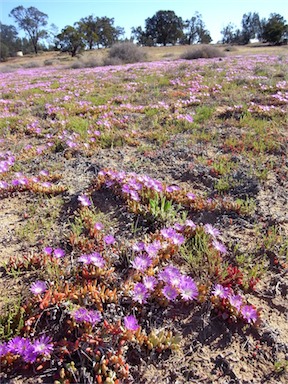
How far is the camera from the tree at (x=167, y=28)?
2948 inches

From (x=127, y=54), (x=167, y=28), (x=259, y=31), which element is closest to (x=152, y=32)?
(x=167, y=28)

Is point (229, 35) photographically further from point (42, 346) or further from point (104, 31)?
point (42, 346)

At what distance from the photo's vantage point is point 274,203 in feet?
11.6

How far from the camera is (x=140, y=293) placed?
2211mm

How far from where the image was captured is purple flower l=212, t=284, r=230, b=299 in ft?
7.38

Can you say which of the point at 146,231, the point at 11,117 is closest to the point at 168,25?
the point at 11,117

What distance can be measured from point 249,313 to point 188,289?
18.7 inches

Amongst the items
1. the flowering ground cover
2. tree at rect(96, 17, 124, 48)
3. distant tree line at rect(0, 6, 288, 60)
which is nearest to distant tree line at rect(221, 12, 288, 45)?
distant tree line at rect(0, 6, 288, 60)

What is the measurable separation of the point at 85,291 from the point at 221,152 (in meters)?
3.63

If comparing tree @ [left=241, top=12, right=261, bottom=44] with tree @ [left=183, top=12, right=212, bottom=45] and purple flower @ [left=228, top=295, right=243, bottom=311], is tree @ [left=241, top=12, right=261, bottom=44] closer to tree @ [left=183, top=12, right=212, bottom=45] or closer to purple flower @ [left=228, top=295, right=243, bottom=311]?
tree @ [left=183, top=12, right=212, bottom=45]

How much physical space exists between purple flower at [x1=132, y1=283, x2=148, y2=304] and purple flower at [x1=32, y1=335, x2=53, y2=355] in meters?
0.66

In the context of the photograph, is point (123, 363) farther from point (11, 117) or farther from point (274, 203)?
point (11, 117)

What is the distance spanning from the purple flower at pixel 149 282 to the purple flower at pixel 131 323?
32 centimetres

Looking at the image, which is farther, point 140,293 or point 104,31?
point 104,31
